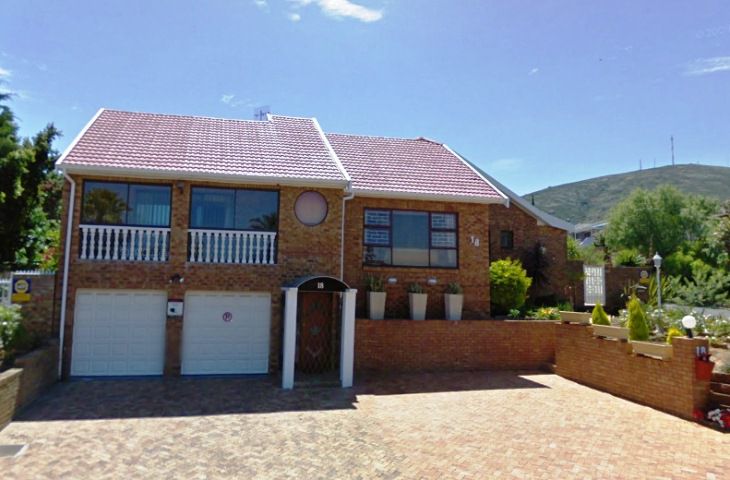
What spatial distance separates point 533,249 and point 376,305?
30.9 ft

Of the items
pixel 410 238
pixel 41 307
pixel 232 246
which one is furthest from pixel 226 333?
pixel 410 238

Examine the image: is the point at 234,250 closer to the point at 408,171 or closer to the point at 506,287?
the point at 408,171

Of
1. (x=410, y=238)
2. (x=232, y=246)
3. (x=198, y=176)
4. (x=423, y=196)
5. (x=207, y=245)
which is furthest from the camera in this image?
(x=410, y=238)

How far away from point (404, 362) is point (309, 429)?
5072mm

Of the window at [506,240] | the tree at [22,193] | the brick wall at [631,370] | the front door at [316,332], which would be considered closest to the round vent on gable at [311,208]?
the front door at [316,332]

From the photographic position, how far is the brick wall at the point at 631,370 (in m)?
9.03

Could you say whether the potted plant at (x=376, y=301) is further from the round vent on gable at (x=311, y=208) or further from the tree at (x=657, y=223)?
the tree at (x=657, y=223)

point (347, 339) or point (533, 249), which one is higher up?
point (533, 249)

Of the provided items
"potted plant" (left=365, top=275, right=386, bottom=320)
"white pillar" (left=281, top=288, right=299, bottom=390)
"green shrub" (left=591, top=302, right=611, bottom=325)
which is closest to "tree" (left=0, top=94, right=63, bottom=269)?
"white pillar" (left=281, top=288, right=299, bottom=390)

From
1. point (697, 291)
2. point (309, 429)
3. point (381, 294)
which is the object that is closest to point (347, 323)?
point (381, 294)

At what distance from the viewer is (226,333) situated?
40.7 feet

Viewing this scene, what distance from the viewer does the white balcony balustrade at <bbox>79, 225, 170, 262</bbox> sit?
11688mm

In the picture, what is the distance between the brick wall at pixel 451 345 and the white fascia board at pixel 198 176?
388cm

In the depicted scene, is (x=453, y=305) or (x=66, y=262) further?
(x=453, y=305)
